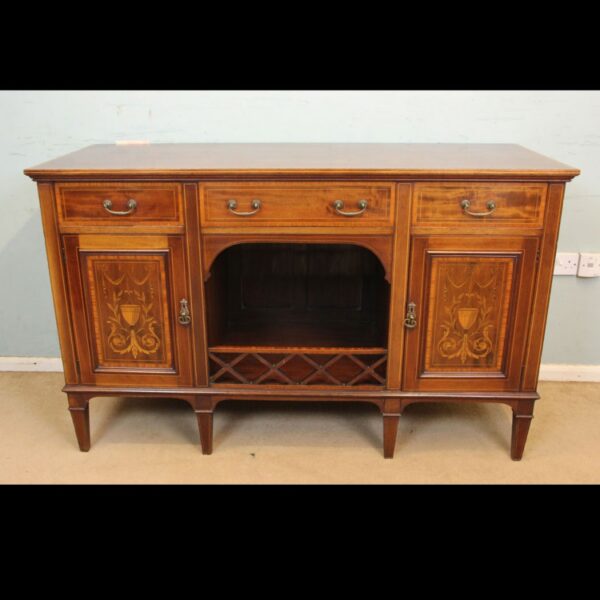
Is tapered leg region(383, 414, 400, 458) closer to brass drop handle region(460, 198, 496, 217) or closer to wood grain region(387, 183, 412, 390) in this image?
wood grain region(387, 183, 412, 390)

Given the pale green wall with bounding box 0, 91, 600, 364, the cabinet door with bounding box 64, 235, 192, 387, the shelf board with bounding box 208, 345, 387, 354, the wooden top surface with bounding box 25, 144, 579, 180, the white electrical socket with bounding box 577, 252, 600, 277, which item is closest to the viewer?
the wooden top surface with bounding box 25, 144, 579, 180

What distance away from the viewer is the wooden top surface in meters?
1.74

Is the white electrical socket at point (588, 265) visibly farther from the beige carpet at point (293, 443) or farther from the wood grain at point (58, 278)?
the wood grain at point (58, 278)

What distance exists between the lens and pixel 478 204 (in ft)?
5.82

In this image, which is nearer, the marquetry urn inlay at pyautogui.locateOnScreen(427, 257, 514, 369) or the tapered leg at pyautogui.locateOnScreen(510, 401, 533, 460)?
the marquetry urn inlay at pyautogui.locateOnScreen(427, 257, 514, 369)

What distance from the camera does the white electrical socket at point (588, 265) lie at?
2385mm

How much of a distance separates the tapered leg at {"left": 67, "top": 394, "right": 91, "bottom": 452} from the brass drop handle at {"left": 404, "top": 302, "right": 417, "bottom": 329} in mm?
1028

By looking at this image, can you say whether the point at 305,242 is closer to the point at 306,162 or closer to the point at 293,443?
the point at 306,162

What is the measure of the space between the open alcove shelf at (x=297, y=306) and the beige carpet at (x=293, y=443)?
0.82 feet

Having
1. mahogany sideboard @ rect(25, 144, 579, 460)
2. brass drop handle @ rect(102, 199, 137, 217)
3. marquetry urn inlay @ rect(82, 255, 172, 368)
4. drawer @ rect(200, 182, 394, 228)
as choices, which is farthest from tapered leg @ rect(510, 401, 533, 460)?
brass drop handle @ rect(102, 199, 137, 217)

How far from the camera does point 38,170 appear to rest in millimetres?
1753

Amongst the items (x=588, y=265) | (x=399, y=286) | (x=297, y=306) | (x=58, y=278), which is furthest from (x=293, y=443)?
(x=588, y=265)

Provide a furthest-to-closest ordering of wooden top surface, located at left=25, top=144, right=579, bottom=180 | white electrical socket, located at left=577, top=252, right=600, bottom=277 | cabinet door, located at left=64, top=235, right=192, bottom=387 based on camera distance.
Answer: white electrical socket, located at left=577, top=252, right=600, bottom=277 → cabinet door, located at left=64, top=235, right=192, bottom=387 → wooden top surface, located at left=25, top=144, right=579, bottom=180
